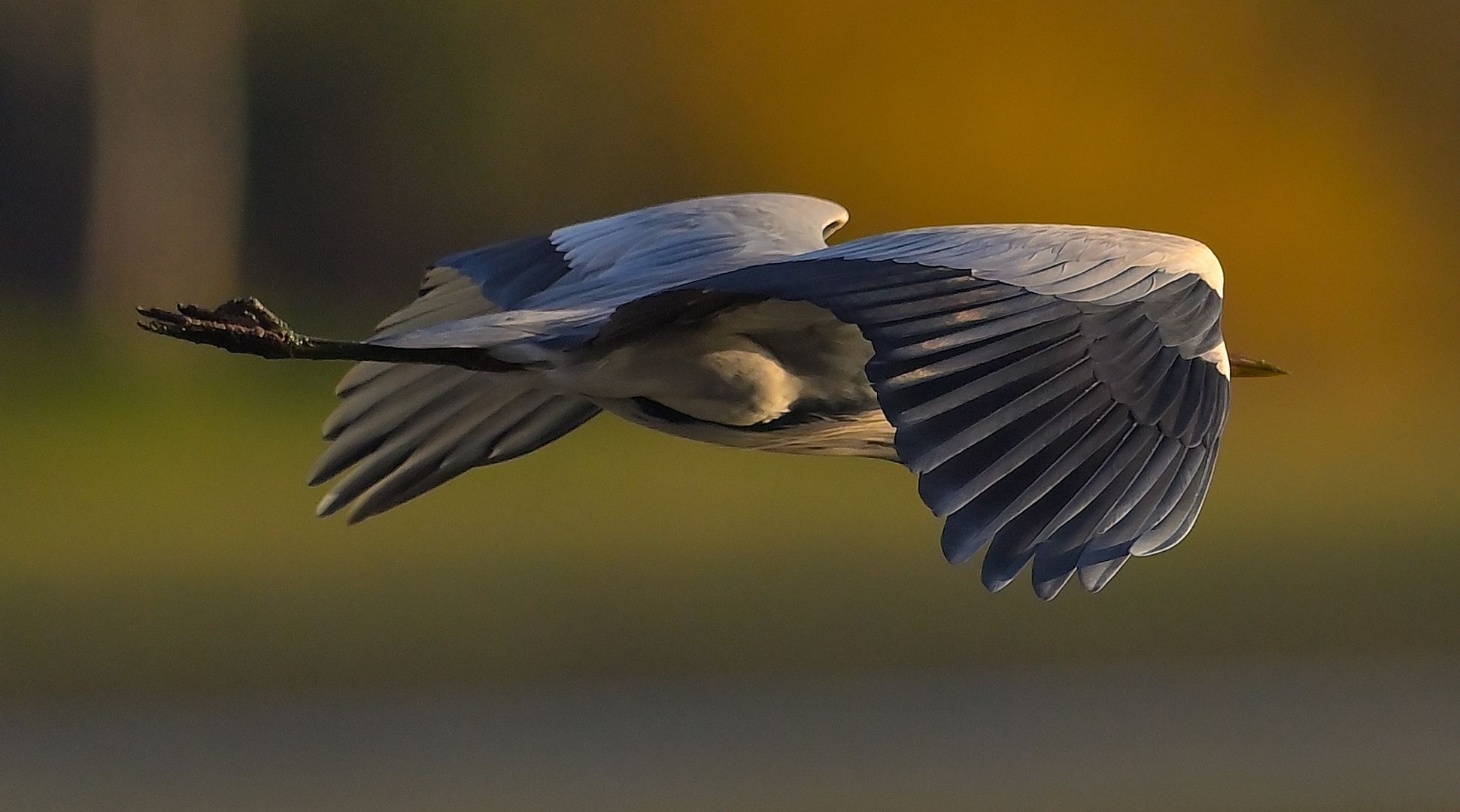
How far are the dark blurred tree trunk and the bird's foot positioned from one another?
476 inches

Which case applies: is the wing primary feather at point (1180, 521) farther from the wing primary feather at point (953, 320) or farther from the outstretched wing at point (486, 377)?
the outstretched wing at point (486, 377)

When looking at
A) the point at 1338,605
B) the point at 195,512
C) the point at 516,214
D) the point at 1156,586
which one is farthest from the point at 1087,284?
the point at 516,214

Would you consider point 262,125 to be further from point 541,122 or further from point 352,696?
point 352,696

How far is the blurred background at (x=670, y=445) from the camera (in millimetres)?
9461

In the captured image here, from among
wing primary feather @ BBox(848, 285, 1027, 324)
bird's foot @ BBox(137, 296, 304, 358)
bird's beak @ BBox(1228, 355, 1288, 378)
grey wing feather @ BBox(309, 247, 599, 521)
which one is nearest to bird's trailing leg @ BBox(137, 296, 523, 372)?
bird's foot @ BBox(137, 296, 304, 358)

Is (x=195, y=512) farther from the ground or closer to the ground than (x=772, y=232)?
closer to the ground

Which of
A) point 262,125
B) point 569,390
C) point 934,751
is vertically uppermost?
point 262,125

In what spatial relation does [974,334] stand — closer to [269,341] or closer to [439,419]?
[269,341]

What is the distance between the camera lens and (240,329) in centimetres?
367

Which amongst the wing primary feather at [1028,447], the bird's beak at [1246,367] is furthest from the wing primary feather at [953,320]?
the bird's beak at [1246,367]

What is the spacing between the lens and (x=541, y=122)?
55.9 ft

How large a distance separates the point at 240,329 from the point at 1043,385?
1.31m

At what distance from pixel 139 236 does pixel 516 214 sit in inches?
94.3

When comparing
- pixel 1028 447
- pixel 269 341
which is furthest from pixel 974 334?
pixel 269 341
